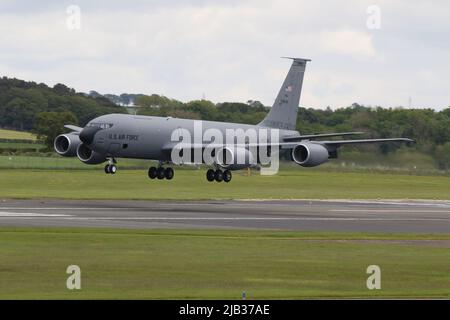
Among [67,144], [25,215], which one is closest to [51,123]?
[67,144]

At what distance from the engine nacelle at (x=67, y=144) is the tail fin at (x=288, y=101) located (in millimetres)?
14605

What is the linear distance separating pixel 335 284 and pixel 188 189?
45.7 metres

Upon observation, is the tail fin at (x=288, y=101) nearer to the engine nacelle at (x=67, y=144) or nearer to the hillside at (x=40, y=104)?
the engine nacelle at (x=67, y=144)

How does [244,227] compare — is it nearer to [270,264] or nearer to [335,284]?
[270,264]

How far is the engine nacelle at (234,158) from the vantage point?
6844cm

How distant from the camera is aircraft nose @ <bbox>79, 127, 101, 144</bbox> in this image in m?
67.1

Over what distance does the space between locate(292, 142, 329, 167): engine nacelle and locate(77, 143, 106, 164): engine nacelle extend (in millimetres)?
12590

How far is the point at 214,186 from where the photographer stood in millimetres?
77062

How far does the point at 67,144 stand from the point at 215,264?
40.0 meters

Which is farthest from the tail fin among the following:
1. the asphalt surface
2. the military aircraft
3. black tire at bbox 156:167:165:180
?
the asphalt surface

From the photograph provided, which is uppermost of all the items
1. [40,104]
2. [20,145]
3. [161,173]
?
A: [40,104]

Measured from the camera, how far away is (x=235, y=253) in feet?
116

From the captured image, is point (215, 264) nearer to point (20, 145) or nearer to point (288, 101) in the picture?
point (288, 101)
